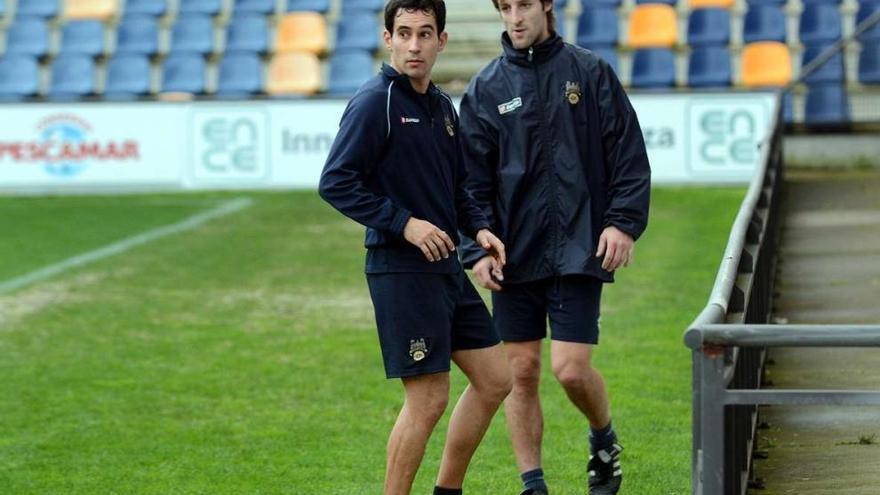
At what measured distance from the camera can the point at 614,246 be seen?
642cm

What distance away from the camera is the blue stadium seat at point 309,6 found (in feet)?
84.0

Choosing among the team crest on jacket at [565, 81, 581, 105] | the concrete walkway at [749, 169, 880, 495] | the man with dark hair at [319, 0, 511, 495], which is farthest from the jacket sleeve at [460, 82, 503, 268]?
the concrete walkway at [749, 169, 880, 495]

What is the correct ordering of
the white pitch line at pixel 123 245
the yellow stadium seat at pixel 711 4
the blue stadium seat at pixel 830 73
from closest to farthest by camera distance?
the white pitch line at pixel 123 245 < the blue stadium seat at pixel 830 73 < the yellow stadium seat at pixel 711 4

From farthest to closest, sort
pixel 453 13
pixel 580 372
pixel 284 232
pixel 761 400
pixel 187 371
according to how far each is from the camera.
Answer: pixel 453 13 < pixel 284 232 < pixel 187 371 < pixel 580 372 < pixel 761 400

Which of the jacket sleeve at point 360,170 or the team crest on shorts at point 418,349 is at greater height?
the jacket sleeve at point 360,170

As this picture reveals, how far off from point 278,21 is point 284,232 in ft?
28.2

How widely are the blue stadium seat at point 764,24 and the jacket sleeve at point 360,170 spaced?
18.4 meters

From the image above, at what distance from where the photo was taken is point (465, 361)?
6094 millimetres

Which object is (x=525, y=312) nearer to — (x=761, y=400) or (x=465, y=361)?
(x=465, y=361)

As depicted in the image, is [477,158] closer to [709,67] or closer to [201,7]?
[709,67]

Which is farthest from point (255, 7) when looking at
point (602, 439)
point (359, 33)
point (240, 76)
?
point (602, 439)

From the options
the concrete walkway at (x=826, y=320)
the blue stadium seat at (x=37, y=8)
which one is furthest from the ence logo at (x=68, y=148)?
the concrete walkway at (x=826, y=320)

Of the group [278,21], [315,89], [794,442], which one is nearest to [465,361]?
[794,442]

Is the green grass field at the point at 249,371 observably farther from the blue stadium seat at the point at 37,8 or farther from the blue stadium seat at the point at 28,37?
the blue stadium seat at the point at 37,8
